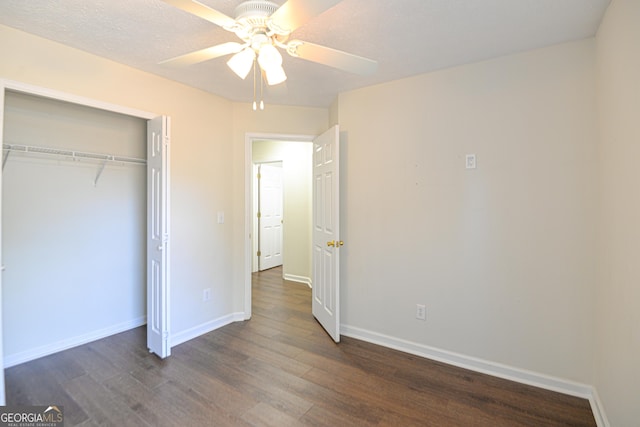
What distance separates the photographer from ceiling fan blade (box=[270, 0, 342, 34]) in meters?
1.18

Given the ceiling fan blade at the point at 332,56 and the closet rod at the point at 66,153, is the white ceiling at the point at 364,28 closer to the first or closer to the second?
the ceiling fan blade at the point at 332,56

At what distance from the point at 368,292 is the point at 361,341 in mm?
482

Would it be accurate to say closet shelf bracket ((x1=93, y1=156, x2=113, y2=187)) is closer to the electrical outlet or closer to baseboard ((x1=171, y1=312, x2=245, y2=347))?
baseboard ((x1=171, y1=312, x2=245, y2=347))

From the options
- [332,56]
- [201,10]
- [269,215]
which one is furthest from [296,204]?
[201,10]

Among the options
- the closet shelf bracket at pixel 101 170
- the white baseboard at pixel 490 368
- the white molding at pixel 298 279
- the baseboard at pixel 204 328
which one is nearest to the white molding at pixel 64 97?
the closet shelf bracket at pixel 101 170

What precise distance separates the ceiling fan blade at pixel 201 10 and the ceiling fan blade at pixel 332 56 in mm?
329

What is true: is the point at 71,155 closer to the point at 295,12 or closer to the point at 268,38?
the point at 268,38

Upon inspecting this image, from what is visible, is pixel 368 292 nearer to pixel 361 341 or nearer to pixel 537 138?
pixel 361 341

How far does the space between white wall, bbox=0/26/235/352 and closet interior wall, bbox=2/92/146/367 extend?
2.21 feet

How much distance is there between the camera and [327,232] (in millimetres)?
3094

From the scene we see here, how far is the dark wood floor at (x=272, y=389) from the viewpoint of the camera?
6.18 ft

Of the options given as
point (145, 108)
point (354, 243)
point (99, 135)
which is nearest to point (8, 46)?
point (145, 108)

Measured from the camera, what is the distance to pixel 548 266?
2186 mm

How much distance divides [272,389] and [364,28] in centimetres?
254
